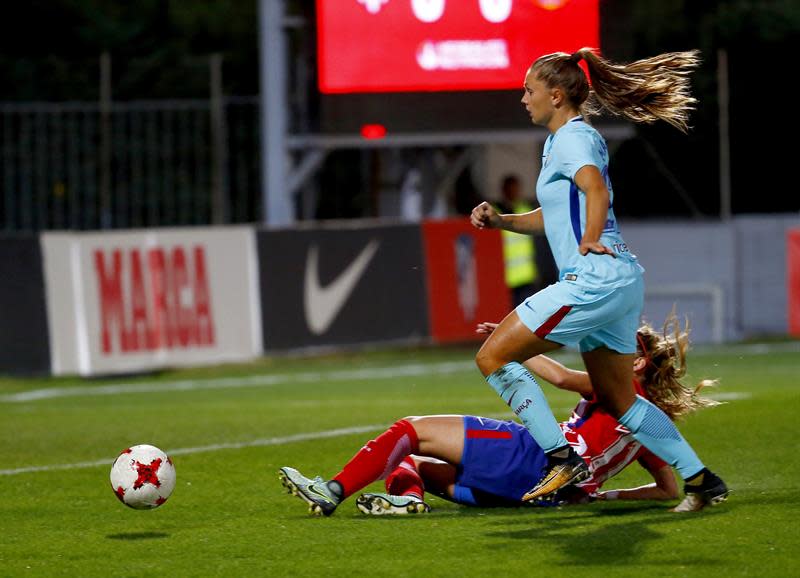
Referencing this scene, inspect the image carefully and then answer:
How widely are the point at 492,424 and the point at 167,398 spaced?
23.9 ft

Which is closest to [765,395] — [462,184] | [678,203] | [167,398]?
[167,398]

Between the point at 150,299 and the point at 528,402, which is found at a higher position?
the point at 528,402

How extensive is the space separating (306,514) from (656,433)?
162cm

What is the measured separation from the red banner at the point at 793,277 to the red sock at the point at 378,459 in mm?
13181

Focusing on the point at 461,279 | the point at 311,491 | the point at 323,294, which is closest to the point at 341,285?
the point at 323,294

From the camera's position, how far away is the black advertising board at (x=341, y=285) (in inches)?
652

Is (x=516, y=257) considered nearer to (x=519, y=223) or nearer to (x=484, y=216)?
(x=519, y=223)

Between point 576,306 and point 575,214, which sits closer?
point 576,306

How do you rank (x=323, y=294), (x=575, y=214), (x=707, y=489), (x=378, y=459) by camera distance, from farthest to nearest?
(x=323, y=294)
(x=378, y=459)
(x=707, y=489)
(x=575, y=214)

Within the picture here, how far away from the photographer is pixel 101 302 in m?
15.4

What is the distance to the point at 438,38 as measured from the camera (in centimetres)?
1678

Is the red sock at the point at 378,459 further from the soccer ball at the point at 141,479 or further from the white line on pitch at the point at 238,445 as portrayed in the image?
the white line on pitch at the point at 238,445

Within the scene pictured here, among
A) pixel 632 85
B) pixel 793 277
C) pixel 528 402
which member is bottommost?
pixel 793 277

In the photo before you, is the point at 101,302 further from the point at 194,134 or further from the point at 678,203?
the point at 678,203
